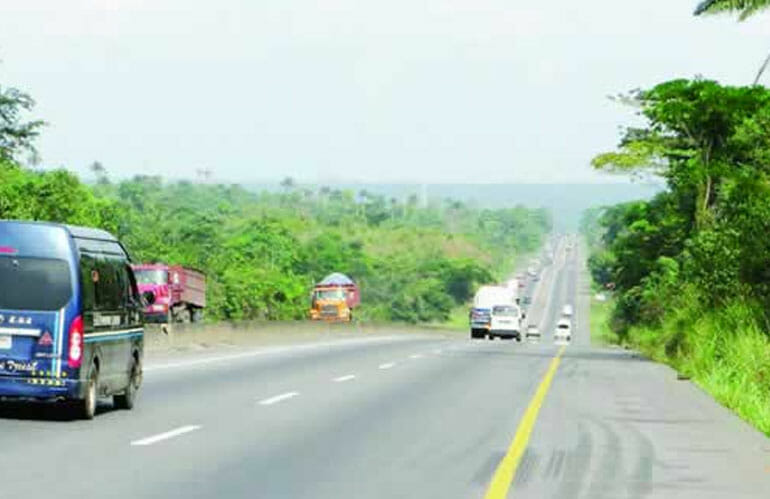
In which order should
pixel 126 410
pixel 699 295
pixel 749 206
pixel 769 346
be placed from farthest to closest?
pixel 699 295 → pixel 749 206 → pixel 769 346 → pixel 126 410

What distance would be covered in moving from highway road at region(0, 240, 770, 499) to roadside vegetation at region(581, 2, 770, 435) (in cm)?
238

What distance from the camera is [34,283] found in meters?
16.6

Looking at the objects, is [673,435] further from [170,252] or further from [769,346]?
[170,252]

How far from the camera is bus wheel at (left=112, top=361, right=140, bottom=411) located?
18.9 meters

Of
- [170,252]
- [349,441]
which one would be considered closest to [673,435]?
[349,441]

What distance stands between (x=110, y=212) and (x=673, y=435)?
115367mm

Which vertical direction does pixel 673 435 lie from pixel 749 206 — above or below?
below

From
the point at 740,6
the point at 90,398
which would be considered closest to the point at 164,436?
the point at 90,398

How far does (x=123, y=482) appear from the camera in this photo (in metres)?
11.7

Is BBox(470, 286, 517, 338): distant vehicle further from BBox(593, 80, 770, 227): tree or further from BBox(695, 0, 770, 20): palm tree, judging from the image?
BBox(695, 0, 770, 20): palm tree

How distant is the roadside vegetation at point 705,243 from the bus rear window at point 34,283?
8.23m

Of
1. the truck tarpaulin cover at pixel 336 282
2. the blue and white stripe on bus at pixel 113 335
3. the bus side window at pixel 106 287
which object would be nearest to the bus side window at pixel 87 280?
the bus side window at pixel 106 287

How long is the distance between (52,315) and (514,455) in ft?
16.3

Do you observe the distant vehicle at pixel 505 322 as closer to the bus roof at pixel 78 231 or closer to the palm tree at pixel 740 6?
the palm tree at pixel 740 6
